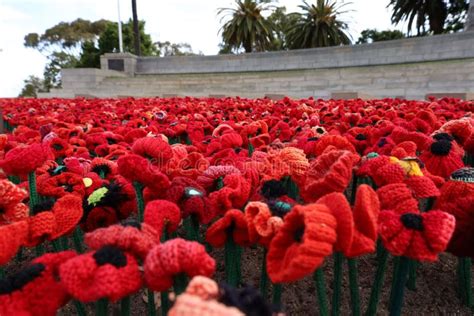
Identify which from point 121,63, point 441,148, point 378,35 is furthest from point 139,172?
point 378,35

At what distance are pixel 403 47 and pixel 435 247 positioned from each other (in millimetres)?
15258

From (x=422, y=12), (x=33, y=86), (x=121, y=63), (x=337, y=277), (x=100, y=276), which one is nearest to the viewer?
(x=100, y=276)

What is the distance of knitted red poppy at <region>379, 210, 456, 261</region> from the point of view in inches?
24.3

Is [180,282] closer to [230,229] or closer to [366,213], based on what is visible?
[230,229]

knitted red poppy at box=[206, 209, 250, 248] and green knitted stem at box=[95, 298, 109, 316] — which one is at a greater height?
knitted red poppy at box=[206, 209, 250, 248]

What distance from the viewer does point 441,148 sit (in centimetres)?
112

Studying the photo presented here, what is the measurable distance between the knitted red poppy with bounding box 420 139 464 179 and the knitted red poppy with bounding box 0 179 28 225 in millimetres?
1113

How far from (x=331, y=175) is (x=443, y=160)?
1.93 feet

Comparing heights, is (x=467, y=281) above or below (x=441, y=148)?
below

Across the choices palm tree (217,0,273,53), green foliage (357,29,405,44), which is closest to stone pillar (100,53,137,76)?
palm tree (217,0,273,53)

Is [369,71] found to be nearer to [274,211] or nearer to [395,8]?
[274,211]

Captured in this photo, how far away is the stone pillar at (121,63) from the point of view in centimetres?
2023

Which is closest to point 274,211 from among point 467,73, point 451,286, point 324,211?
point 324,211

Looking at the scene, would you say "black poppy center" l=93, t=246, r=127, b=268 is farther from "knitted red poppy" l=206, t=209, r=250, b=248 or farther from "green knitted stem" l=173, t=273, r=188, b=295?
"knitted red poppy" l=206, t=209, r=250, b=248
